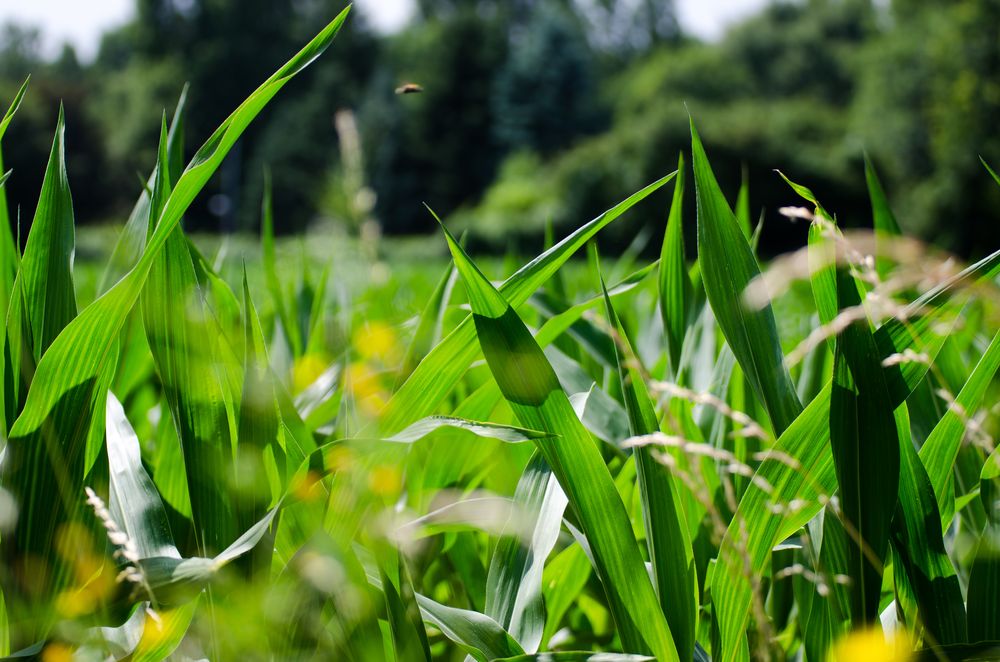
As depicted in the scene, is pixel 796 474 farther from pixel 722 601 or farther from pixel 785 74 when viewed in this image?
pixel 785 74

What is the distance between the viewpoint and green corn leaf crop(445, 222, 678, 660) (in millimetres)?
574

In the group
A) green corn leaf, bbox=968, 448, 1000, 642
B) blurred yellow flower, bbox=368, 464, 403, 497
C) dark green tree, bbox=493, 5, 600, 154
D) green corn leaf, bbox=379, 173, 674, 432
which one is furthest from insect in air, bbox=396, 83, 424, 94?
dark green tree, bbox=493, 5, 600, 154

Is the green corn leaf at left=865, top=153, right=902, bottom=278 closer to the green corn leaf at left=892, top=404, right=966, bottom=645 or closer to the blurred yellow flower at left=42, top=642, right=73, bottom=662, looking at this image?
the green corn leaf at left=892, top=404, right=966, bottom=645

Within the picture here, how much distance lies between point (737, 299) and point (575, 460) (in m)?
0.21

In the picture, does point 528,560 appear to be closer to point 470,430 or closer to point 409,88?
point 470,430

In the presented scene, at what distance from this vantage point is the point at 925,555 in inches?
24.6

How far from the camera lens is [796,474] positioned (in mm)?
600

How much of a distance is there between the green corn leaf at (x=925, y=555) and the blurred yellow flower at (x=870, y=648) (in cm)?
3

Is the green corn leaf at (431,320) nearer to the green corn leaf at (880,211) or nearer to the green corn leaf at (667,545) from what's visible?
the green corn leaf at (667,545)

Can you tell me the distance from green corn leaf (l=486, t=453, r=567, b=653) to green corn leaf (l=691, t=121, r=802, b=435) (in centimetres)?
19

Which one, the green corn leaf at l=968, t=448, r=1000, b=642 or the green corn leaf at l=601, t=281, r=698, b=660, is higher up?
the green corn leaf at l=601, t=281, r=698, b=660

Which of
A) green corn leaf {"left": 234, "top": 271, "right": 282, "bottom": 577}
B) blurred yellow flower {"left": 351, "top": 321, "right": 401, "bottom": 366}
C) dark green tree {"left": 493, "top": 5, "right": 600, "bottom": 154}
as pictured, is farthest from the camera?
dark green tree {"left": 493, "top": 5, "right": 600, "bottom": 154}

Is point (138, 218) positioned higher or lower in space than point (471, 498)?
higher

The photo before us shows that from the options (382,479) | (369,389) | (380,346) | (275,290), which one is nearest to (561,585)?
(382,479)
